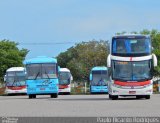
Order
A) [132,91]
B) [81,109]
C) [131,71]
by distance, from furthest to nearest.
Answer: [131,71] < [132,91] < [81,109]

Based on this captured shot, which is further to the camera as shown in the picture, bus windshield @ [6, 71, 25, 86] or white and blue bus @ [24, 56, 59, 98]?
bus windshield @ [6, 71, 25, 86]

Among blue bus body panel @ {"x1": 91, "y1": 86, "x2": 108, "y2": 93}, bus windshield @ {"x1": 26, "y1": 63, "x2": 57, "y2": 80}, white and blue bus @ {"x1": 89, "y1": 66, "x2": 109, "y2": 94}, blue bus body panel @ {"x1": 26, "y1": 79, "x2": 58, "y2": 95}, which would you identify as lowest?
blue bus body panel @ {"x1": 91, "y1": 86, "x2": 108, "y2": 93}

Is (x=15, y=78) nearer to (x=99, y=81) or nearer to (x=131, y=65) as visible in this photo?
(x=99, y=81)

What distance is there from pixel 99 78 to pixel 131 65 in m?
28.0

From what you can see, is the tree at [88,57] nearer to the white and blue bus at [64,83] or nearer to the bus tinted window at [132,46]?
the white and blue bus at [64,83]

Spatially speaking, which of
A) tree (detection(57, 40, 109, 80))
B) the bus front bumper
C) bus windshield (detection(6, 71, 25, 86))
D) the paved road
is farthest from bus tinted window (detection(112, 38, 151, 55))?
tree (detection(57, 40, 109, 80))

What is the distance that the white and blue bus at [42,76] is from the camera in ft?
137

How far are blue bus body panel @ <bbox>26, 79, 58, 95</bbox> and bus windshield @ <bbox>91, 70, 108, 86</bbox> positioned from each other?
69.9 feet

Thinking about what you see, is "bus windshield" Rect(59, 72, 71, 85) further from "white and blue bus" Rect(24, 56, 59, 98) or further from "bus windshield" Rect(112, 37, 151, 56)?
"bus windshield" Rect(112, 37, 151, 56)

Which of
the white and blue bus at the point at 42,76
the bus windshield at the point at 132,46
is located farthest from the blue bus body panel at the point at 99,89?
the bus windshield at the point at 132,46

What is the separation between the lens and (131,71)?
35156 millimetres

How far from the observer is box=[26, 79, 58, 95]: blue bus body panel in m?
41.6

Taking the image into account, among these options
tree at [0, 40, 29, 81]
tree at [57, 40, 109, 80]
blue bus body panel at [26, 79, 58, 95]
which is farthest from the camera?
tree at [57, 40, 109, 80]

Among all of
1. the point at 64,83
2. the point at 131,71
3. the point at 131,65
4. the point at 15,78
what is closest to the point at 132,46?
the point at 131,65
